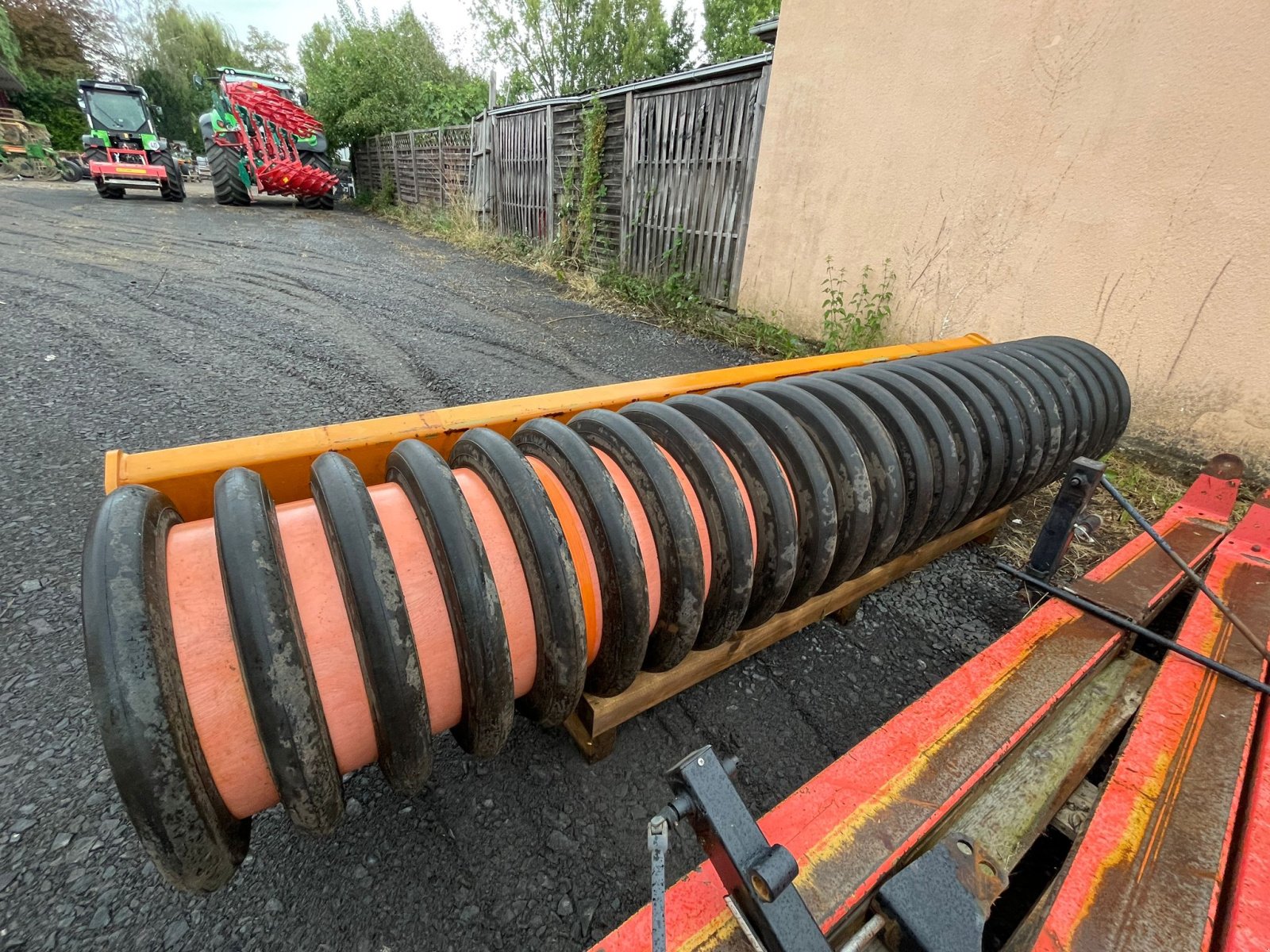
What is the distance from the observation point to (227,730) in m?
0.95

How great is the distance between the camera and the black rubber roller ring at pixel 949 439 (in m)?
1.94

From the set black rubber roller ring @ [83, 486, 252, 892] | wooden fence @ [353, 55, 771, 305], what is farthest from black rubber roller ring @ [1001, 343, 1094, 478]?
wooden fence @ [353, 55, 771, 305]

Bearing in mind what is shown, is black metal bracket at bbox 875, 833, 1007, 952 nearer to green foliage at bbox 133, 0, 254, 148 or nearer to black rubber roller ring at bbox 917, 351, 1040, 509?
black rubber roller ring at bbox 917, 351, 1040, 509

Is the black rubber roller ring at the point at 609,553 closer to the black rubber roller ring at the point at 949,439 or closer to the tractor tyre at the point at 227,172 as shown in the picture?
the black rubber roller ring at the point at 949,439

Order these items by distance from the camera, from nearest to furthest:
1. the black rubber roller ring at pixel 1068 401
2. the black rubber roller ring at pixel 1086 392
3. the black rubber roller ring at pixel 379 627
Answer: the black rubber roller ring at pixel 379 627, the black rubber roller ring at pixel 1068 401, the black rubber roller ring at pixel 1086 392

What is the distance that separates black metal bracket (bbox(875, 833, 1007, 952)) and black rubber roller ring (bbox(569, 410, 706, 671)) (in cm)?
66

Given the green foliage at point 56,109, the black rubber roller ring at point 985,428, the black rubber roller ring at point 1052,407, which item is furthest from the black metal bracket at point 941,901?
the green foliage at point 56,109

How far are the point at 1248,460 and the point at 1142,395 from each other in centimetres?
63

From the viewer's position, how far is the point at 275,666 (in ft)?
2.93

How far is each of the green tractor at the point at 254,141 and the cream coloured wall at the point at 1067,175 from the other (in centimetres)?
1223

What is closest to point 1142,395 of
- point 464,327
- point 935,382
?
point 935,382

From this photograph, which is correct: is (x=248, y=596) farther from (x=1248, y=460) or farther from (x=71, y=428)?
(x=1248, y=460)

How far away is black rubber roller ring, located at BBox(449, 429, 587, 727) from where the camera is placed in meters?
1.19

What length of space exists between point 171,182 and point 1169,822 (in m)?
18.5
